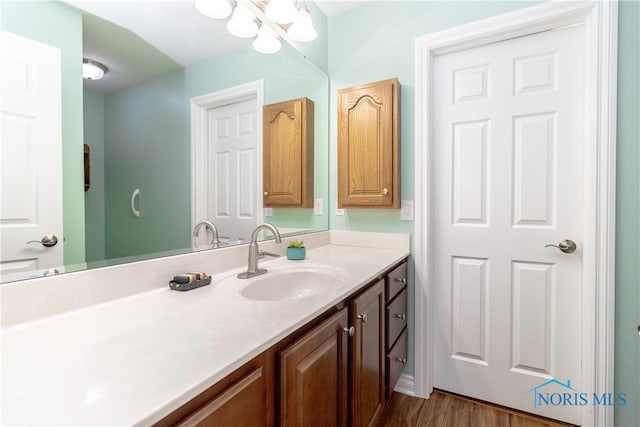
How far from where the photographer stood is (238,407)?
61cm

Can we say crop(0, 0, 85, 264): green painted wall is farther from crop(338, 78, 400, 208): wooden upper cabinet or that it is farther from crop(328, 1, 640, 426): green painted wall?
crop(328, 1, 640, 426): green painted wall

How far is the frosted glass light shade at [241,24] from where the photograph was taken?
136 cm

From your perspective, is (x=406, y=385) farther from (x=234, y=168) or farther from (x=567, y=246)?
(x=234, y=168)

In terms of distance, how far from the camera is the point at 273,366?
0.72 metres

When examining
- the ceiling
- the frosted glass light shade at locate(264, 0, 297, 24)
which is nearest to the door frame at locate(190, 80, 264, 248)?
the ceiling

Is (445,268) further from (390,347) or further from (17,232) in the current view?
(17,232)

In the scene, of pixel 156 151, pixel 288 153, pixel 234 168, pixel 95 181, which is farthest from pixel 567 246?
pixel 95 181

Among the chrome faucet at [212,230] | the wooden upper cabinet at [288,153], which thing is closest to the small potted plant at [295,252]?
the wooden upper cabinet at [288,153]

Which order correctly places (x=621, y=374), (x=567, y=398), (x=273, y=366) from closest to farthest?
(x=273, y=366) < (x=621, y=374) < (x=567, y=398)

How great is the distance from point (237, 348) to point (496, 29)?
6.23ft

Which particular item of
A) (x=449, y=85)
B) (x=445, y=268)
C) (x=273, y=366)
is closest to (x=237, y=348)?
(x=273, y=366)

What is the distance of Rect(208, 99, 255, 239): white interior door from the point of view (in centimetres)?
131

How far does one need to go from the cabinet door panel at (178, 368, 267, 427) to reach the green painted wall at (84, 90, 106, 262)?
61 cm

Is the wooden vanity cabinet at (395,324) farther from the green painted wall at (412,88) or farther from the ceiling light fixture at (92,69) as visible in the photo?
the ceiling light fixture at (92,69)
